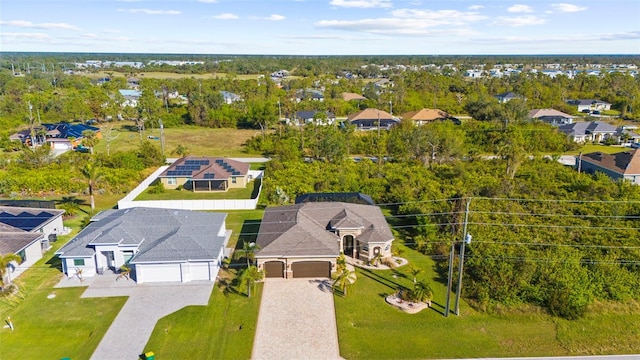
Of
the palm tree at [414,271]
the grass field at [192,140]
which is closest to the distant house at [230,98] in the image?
the grass field at [192,140]

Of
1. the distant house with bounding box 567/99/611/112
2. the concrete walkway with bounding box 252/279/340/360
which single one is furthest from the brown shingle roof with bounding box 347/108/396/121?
the concrete walkway with bounding box 252/279/340/360

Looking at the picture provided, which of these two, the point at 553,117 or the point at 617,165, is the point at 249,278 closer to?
the point at 617,165

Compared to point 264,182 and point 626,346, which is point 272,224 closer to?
point 264,182

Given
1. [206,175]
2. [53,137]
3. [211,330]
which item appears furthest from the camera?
[53,137]

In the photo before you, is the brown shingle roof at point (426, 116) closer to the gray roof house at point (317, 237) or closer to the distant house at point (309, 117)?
the distant house at point (309, 117)

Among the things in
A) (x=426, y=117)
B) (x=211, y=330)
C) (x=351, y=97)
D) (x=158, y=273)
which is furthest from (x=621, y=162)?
(x=351, y=97)
